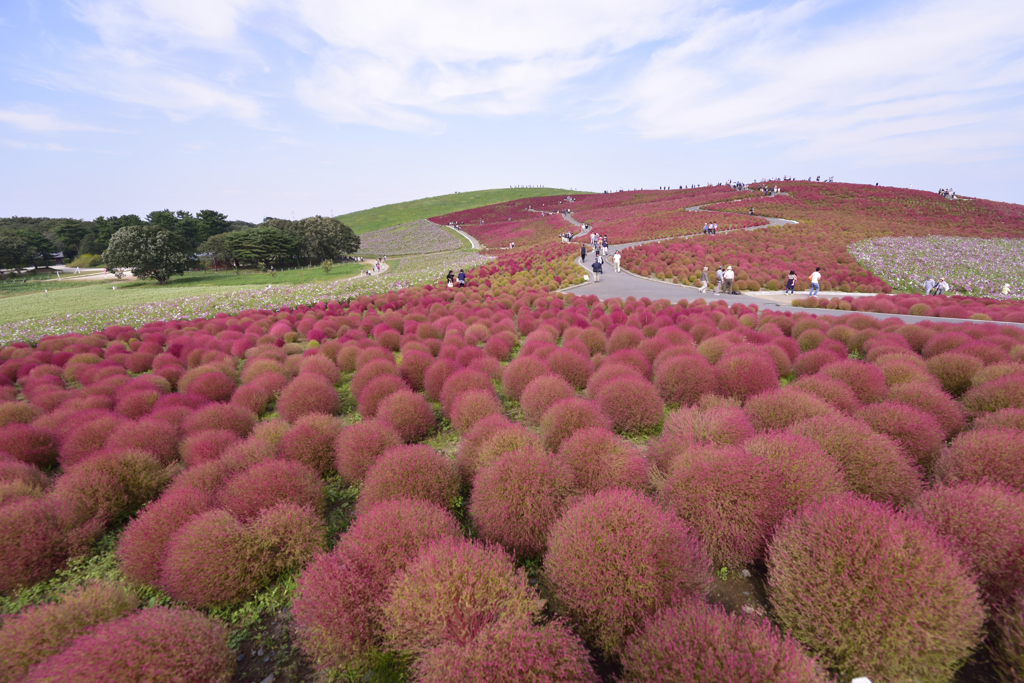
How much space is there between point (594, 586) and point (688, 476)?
5.03 ft

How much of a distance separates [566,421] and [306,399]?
4.74 m

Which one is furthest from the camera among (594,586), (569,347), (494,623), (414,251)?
(414,251)

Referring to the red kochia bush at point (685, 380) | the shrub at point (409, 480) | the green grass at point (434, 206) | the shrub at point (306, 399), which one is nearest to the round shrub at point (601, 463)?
the shrub at point (409, 480)

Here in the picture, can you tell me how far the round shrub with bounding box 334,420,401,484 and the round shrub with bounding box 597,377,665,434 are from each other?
10.7 feet

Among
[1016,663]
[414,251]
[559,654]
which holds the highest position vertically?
[414,251]

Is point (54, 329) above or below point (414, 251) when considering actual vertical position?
below

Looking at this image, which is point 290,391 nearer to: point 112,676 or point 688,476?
point 112,676

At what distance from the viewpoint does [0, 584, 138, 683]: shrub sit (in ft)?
8.33

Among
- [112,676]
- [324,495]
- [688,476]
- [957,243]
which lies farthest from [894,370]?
[957,243]

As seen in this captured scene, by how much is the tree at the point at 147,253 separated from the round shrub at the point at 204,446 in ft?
150

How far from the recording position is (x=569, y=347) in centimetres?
869

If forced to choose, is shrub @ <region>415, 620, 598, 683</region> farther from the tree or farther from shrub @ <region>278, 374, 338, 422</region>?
the tree

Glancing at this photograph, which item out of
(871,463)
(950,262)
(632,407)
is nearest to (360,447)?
(632,407)

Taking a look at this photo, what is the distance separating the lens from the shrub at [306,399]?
22.1 feet
